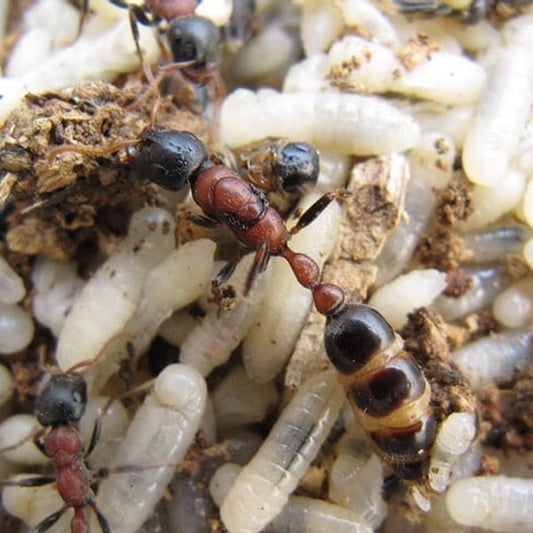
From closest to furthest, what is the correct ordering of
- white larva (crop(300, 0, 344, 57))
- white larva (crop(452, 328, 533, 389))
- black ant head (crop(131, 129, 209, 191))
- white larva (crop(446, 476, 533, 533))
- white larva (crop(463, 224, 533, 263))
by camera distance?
1. white larva (crop(446, 476, 533, 533))
2. black ant head (crop(131, 129, 209, 191))
3. white larva (crop(452, 328, 533, 389))
4. white larva (crop(463, 224, 533, 263))
5. white larva (crop(300, 0, 344, 57))

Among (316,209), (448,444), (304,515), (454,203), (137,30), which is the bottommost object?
(304,515)

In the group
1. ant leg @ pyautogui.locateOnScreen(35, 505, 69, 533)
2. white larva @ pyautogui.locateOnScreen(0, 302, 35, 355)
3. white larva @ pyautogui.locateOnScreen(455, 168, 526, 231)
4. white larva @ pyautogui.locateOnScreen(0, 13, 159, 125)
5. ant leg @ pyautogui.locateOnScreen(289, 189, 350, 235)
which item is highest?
white larva @ pyautogui.locateOnScreen(0, 13, 159, 125)

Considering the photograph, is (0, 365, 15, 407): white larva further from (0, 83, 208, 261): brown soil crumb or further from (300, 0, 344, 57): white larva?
(300, 0, 344, 57): white larva

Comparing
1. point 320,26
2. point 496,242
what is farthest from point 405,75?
point 496,242

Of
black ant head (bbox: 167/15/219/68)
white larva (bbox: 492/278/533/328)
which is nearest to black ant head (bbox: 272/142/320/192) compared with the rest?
black ant head (bbox: 167/15/219/68)

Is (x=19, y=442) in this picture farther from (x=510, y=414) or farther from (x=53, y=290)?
(x=510, y=414)
